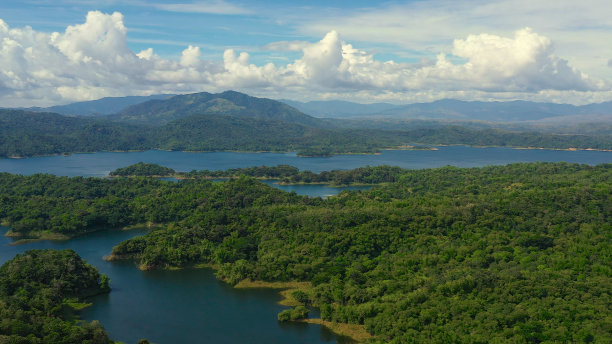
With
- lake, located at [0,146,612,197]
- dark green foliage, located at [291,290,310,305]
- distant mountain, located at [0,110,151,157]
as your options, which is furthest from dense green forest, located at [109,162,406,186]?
distant mountain, located at [0,110,151,157]

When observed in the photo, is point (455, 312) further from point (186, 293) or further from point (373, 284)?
point (186, 293)

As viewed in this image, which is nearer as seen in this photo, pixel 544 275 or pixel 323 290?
pixel 544 275

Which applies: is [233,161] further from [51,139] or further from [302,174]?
[51,139]

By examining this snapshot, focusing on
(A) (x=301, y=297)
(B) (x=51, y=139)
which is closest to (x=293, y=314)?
(A) (x=301, y=297)

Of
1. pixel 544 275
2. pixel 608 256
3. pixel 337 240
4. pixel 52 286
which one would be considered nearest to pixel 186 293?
pixel 52 286

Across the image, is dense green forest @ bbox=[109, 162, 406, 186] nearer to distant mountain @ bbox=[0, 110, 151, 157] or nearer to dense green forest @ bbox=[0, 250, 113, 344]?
dense green forest @ bbox=[0, 250, 113, 344]

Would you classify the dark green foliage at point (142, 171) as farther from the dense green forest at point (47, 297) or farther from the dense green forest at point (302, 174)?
the dense green forest at point (47, 297)
